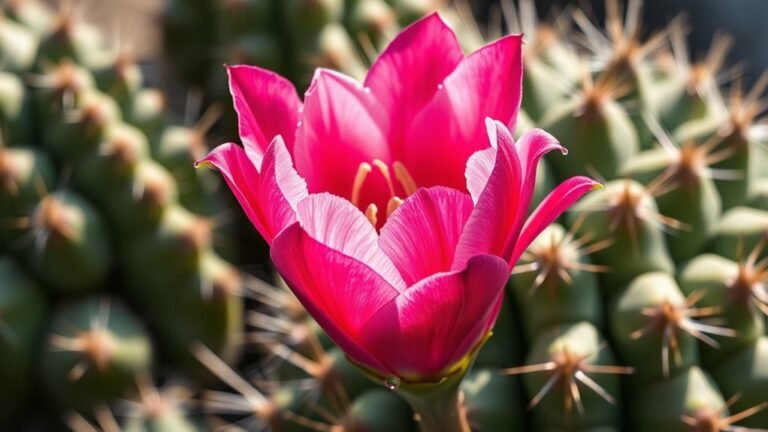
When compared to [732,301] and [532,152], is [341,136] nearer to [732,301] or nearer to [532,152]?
[532,152]

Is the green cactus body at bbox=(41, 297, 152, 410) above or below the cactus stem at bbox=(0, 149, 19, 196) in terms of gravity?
below

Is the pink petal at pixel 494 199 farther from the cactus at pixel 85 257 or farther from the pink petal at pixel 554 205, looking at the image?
the cactus at pixel 85 257

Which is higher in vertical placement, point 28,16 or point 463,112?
point 463,112

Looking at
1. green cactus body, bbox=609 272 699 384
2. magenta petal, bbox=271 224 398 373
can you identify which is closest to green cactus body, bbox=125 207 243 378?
green cactus body, bbox=609 272 699 384

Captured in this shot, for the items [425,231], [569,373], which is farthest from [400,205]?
[569,373]

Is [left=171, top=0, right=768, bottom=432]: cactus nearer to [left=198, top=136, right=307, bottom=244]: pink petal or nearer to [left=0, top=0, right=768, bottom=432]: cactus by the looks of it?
[left=0, top=0, right=768, bottom=432]: cactus

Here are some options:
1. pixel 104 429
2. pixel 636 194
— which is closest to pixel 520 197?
pixel 636 194

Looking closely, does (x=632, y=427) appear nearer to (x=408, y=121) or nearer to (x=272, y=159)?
(x=408, y=121)
